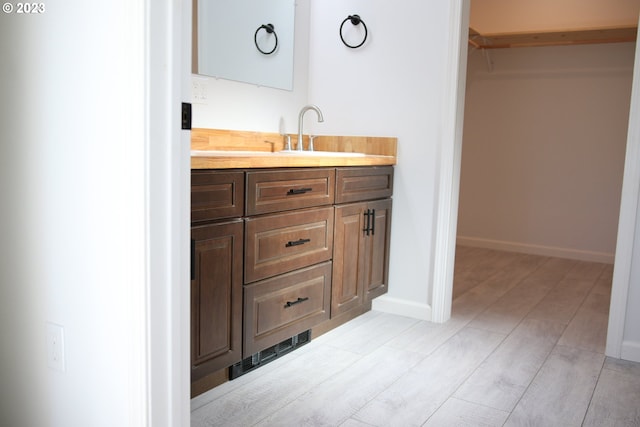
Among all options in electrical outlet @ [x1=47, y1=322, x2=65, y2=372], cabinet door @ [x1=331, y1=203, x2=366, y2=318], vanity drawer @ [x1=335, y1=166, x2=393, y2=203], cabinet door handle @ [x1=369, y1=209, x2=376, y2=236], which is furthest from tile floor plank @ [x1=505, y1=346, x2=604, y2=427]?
electrical outlet @ [x1=47, y1=322, x2=65, y2=372]

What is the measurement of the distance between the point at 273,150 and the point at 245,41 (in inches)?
22.6

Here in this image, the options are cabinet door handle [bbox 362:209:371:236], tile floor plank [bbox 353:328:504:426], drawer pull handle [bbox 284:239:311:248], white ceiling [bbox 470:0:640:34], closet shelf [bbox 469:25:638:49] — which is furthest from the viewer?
white ceiling [bbox 470:0:640:34]

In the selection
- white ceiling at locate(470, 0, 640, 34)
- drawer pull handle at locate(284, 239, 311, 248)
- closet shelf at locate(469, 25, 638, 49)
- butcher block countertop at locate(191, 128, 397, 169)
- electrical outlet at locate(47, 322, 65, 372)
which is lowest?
electrical outlet at locate(47, 322, 65, 372)

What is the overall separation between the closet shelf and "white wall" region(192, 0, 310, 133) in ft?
6.12

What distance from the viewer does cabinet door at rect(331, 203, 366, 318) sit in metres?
2.70

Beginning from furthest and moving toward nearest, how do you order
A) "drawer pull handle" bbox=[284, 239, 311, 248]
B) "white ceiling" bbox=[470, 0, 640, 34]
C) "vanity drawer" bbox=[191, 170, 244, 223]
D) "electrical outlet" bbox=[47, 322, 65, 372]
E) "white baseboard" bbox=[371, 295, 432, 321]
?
1. "white ceiling" bbox=[470, 0, 640, 34]
2. "white baseboard" bbox=[371, 295, 432, 321]
3. "drawer pull handle" bbox=[284, 239, 311, 248]
4. "vanity drawer" bbox=[191, 170, 244, 223]
5. "electrical outlet" bbox=[47, 322, 65, 372]

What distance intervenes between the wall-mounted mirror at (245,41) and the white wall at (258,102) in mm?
41

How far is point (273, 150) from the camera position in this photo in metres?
3.12

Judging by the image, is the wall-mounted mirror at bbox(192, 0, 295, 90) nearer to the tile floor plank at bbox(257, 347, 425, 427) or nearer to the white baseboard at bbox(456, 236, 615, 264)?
the tile floor plank at bbox(257, 347, 425, 427)

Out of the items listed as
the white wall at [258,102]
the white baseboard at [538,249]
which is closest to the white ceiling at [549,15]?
the white baseboard at [538,249]

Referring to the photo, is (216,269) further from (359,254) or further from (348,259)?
(359,254)

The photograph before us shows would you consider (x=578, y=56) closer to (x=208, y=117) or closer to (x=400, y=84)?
(x=400, y=84)

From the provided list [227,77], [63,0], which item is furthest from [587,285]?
[63,0]

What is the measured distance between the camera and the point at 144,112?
3.92 ft
